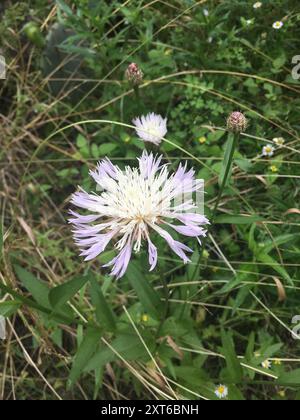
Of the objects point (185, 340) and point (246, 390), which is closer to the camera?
point (185, 340)

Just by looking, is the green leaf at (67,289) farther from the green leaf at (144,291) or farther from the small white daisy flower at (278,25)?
the small white daisy flower at (278,25)

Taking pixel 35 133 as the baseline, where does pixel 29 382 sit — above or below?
below

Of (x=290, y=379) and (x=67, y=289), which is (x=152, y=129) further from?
(x=290, y=379)

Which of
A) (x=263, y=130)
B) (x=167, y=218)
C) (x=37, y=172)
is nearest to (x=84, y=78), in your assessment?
(x=37, y=172)

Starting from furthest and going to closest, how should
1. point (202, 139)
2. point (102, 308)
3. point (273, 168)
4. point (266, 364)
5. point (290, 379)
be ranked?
point (202, 139) → point (273, 168) → point (266, 364) → point (102, 308) → point (290, 379)

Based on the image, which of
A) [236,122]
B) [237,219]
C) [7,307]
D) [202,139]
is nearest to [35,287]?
[7,307]

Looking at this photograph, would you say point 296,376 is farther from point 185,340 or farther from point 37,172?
point 37,172
